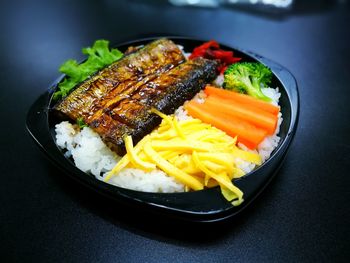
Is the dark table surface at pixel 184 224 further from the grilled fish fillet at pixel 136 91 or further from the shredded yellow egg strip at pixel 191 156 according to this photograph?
the grilled fish fillet at pixel 136 91

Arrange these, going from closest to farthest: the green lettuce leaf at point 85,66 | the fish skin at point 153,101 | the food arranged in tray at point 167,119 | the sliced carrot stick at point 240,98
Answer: the food arranged in tray at point 167,119, the fish skin at point 153,101, the sliced carrot stick at point 240,98, the green lettuce leaf at point 85,66

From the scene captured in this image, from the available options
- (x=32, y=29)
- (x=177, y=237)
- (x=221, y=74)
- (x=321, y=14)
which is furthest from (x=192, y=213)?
(x=321, y=14)

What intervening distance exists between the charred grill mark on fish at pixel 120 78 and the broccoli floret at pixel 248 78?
499mm

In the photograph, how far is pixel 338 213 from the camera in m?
2.20

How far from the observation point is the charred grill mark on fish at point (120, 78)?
2508 mm

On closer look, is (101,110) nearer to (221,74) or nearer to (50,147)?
(50,147)

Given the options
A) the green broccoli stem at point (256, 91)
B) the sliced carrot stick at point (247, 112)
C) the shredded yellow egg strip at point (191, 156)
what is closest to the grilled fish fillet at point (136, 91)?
the shredded yellow egg strip at point (191, 156)

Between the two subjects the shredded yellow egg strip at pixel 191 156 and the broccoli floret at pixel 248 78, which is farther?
the broccoli floret at pixel 248 78

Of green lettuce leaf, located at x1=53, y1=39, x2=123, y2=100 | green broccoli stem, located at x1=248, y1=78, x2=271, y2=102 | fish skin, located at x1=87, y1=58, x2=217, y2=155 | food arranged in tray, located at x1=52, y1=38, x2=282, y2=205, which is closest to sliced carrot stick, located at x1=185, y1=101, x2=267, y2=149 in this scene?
food arranged in tray, located at x1=52, y1=38, x2=282, y2=205

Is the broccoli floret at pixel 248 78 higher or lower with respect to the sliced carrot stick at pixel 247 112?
higher

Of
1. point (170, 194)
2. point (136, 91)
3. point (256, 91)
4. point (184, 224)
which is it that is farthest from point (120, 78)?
point (184, 224)

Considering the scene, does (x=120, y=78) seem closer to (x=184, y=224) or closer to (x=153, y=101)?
(x=153, y=101)

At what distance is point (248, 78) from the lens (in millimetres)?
2754

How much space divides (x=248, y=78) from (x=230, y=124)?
0.55m
